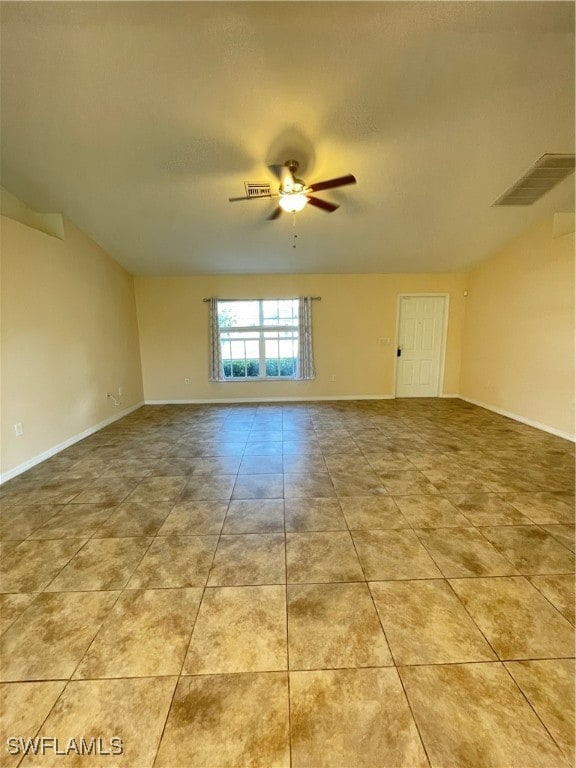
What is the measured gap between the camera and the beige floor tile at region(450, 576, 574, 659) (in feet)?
4.21

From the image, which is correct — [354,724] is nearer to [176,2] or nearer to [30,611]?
[30,611]

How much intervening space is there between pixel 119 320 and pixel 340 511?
15.6 feet

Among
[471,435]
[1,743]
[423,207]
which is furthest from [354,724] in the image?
[423,207]

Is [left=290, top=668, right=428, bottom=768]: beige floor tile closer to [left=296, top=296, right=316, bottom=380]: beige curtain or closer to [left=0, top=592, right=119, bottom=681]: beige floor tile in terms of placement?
[left=0, top=592, right=119, bottom=681]: beige floor tile

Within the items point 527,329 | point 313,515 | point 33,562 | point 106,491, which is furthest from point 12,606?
point 527,329

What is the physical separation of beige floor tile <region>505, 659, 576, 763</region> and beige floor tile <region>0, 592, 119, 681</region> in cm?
182

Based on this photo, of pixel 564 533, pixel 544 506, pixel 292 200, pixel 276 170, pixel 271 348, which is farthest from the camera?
pixel 271 348

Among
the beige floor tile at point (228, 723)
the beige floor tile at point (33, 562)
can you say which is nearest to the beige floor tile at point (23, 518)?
the beige floor tile at point (33, 562)

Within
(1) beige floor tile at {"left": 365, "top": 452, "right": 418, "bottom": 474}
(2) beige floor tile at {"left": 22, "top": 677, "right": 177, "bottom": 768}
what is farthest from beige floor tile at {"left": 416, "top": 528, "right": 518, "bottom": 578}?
(2) beige floor tile at {"left": 22, "top": 677, "right": 177, "bottom": 768}

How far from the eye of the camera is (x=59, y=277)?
366 centimetres

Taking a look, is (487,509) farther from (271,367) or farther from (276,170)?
(271,367)

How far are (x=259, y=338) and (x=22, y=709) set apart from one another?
5.23 metres

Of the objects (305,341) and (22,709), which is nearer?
(22,709)

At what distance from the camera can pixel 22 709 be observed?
43.2 inches
